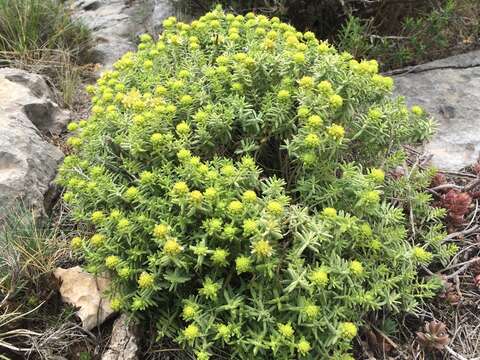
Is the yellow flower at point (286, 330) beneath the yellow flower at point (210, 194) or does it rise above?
beneath

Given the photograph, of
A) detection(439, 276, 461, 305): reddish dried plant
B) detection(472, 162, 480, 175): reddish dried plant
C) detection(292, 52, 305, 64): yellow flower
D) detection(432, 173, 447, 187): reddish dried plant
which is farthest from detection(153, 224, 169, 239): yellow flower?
detection(472, 162, 480, 175): reddish dried plant

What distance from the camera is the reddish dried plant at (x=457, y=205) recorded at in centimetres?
285

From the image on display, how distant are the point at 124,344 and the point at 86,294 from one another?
0.41 m

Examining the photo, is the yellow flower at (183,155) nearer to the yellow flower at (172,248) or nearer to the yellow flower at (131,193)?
the yellow flower at (131,193)

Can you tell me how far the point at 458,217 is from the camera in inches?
113

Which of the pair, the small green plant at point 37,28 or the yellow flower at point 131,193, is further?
the small green plant at point 37,28

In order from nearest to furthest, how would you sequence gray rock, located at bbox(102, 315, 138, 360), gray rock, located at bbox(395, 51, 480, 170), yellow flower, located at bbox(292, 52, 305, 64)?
gray rock, located at bbox(102, 315, 138, 360) → yellow flower, located at bbox(292, 52, 305, 64) → gray rock, located at bbox(395, 51, 480, 170)

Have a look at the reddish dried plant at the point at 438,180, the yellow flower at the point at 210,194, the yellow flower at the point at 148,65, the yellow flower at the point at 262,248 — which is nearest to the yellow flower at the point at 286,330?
the yellow flower at the point at 262,248

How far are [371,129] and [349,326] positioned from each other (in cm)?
104

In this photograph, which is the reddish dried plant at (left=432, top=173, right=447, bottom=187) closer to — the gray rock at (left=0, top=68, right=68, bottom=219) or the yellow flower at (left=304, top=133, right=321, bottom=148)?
the yellow flower at (left=304, top=133, right=321, bottom=148)

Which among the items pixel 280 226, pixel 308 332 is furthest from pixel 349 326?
pixel 280 226

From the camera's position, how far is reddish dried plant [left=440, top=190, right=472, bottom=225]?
2.85 metres

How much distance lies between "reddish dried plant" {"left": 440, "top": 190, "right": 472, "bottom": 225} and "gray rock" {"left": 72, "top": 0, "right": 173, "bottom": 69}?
12.0 ft

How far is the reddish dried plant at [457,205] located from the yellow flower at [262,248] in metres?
1.48
